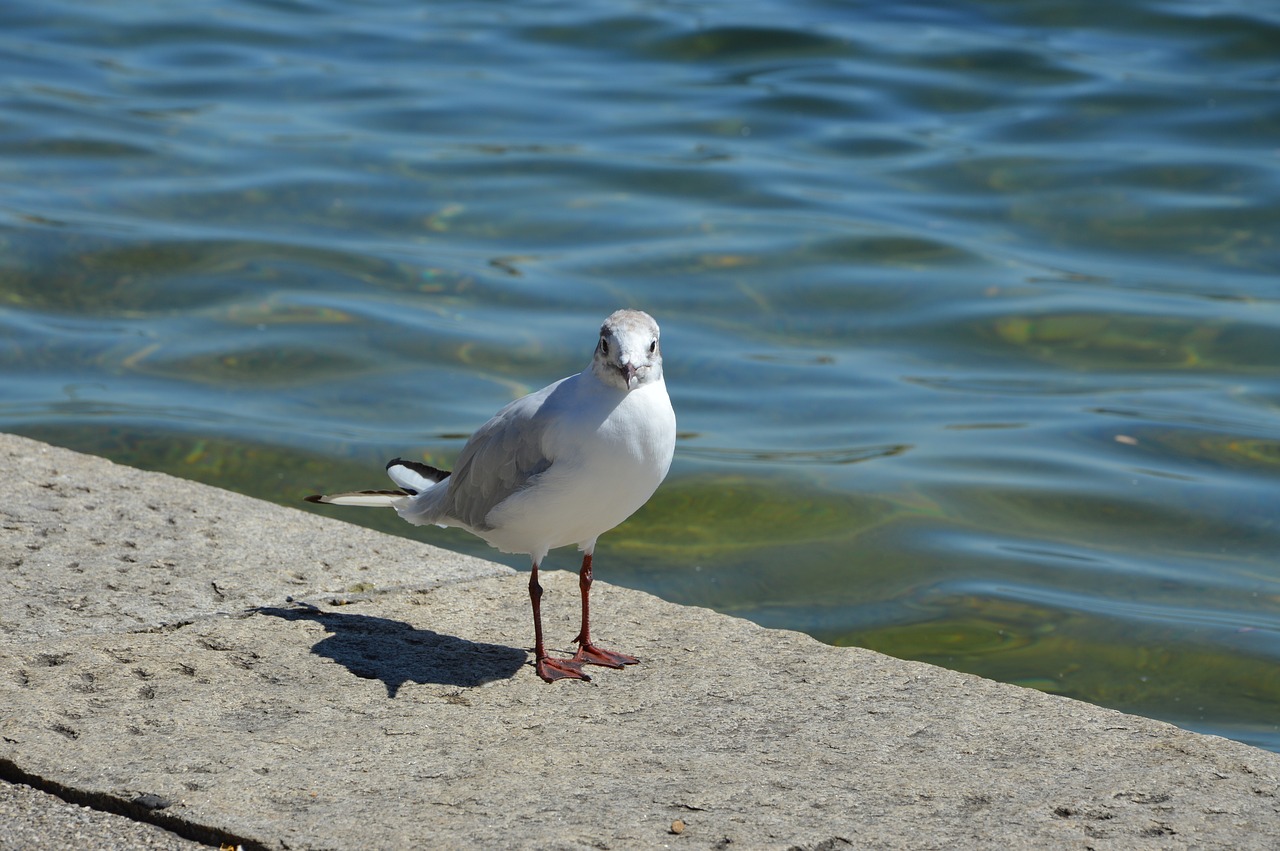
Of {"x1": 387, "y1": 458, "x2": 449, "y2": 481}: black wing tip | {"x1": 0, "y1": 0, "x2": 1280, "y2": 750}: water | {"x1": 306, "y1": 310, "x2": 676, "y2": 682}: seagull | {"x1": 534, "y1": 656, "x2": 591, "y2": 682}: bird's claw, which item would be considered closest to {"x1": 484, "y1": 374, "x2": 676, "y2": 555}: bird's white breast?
{"x1": 306, "y1": 310, "x2": 676, "y2": 682}: seagull

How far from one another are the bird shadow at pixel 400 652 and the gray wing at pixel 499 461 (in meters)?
0.33

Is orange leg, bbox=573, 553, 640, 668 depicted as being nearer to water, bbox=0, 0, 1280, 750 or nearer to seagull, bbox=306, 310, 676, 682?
seagull, bbox=306, 310, 676, 682

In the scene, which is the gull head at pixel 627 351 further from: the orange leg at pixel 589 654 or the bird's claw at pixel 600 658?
the bird's claw at pixel 600 658

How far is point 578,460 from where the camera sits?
3.73 meters

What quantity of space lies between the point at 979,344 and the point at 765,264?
1.69 m

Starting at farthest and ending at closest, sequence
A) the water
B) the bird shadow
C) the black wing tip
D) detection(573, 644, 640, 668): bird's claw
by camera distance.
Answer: the water → the black wing tip → detection(573, 644, 640, 668): bird's claw → the bird shadow

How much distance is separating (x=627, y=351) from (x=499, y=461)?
0.55 metres

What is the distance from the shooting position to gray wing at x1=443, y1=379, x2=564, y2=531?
3.86 m

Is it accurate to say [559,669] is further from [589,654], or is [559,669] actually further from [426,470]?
[426,470]

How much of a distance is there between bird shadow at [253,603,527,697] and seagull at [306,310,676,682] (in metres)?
0.14

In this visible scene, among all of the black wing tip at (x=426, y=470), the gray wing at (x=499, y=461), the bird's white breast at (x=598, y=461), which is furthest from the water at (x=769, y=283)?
the bird's white breast at (x=598, y=461)

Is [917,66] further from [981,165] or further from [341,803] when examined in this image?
[341,803]

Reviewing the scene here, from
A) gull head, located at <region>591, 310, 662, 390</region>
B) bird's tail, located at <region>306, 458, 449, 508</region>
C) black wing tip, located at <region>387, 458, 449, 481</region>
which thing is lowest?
bird's tail, located at <region>306, 458, 449, 508</region>

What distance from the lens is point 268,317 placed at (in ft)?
28.8
